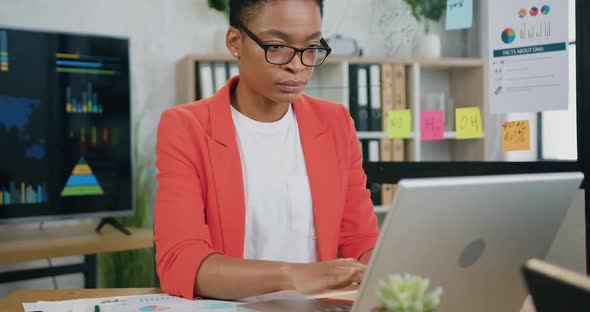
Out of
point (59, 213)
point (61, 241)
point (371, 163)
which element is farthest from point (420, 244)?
point (59, 213)

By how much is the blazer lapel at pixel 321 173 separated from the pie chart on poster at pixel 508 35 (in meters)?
0.46

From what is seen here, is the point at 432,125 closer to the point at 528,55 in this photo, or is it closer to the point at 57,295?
the point at 528,55

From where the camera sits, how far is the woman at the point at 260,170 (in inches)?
43.8

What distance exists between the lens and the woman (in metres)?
1.11

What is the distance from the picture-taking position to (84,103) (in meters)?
2.62

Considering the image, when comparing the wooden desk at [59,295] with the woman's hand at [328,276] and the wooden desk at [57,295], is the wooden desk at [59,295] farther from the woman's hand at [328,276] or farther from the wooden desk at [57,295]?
the woman's hand at [328,276]

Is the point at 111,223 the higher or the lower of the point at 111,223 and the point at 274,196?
the lower

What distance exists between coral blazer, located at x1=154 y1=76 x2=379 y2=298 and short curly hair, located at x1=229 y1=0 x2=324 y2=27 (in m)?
0.17

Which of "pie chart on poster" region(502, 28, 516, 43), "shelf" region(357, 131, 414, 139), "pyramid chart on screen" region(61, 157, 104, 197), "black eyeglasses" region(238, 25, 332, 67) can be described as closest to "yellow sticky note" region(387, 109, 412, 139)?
"pie chart on poster" region(502, 28, 516, 43)

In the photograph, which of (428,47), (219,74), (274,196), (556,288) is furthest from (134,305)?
(219,74)

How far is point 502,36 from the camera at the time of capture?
1.32 metres

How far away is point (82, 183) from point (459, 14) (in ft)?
6.20

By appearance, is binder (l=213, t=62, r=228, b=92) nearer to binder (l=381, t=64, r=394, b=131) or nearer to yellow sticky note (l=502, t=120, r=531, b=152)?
binder (l=381, t=64, r=394, b=131)

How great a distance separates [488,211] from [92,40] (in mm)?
2362
